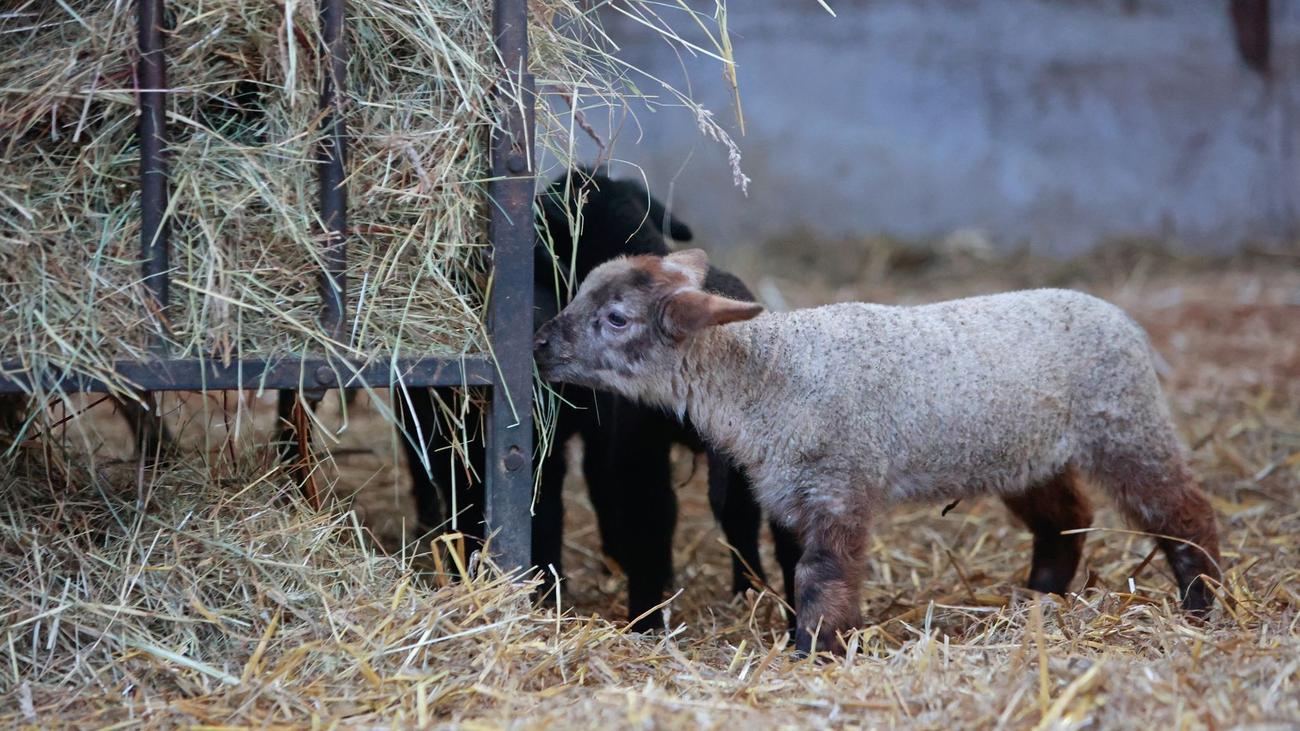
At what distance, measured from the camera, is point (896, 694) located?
3.49 metres

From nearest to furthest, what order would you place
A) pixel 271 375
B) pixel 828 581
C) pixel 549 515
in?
pixel 271 375 → pixel 828 581 → pixel 549 515

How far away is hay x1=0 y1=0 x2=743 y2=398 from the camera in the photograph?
3686 mm

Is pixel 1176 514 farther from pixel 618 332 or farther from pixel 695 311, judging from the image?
pixel 618 332

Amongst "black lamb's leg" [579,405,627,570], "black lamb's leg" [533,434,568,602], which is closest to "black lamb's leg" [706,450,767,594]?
"black lamb's leg" [579,405,627,570]

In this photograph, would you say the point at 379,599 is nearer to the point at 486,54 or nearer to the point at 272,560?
the point at 272,560

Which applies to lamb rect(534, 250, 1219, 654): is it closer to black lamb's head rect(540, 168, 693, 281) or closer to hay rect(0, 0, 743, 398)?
black lamb's head rect(540, 168, 693, 281)

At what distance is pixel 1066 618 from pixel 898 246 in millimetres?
7372

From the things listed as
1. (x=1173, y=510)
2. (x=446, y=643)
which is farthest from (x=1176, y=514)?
(x=446, y=643)

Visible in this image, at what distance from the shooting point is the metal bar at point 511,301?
407 centimetres

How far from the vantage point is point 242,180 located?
387 cm

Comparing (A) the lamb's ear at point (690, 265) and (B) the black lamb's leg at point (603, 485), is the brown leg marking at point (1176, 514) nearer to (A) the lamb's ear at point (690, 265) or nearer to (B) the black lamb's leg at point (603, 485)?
(A) the lamb's ear at point (690, 265)

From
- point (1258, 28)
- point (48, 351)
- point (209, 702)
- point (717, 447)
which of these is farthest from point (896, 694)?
point (1258, 28)

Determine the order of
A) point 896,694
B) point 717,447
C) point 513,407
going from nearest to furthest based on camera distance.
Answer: point 896,694, point 513,407, point 717,447

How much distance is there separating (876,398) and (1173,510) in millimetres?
1302
